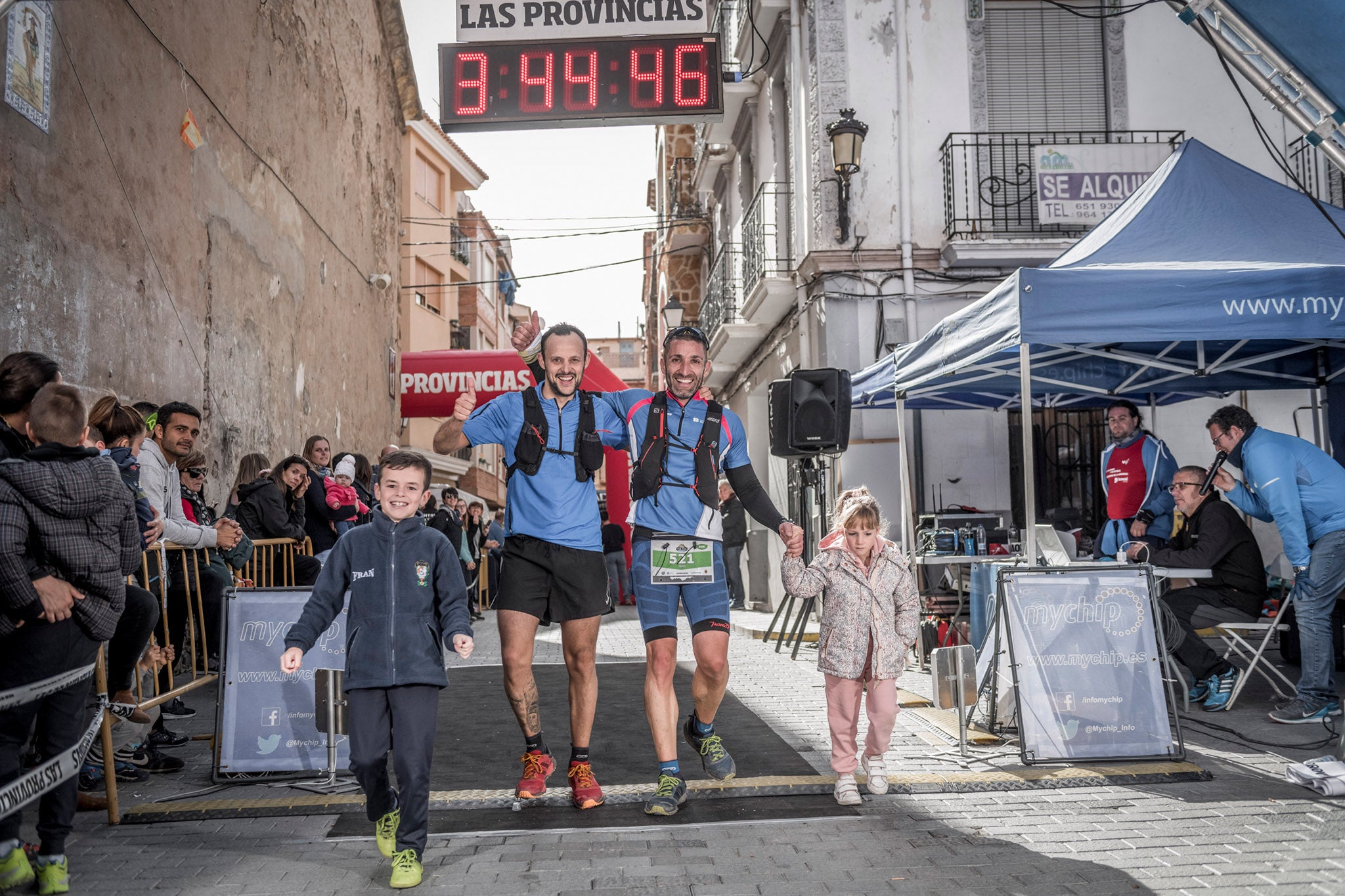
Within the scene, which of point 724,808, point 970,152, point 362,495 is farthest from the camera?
point 970,152

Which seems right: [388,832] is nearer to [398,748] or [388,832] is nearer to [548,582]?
[398,748]

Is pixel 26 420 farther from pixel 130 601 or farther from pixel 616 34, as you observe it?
pixel 616 34

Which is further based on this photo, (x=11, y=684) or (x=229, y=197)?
(x=229, y=197)

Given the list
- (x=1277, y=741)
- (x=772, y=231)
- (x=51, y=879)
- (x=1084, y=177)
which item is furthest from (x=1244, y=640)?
(x=772, y=231)

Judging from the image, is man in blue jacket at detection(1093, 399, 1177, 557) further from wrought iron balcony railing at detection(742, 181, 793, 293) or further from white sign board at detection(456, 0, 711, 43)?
wrought iron balcony railing at detection(742, 181, 793, 293)

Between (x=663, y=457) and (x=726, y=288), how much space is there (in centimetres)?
1499

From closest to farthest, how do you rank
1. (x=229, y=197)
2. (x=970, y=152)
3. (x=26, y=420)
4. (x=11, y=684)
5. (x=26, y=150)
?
(x=11, y=684), (x=26, y=420), (x=26, y=150), (x=229, y=197), (x=970, y=152)

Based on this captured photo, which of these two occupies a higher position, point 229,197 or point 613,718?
point 229,197

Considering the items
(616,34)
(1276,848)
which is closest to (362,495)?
(616,34)

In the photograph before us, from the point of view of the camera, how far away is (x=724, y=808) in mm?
4992

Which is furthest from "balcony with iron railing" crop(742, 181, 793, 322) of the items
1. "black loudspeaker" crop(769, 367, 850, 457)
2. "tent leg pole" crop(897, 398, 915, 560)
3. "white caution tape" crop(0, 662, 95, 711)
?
"white caution tape" crop(0, 662, 95, 711)

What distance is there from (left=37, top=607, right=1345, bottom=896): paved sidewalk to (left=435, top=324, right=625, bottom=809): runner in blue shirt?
2.06ft

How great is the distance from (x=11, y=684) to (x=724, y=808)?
2890mm

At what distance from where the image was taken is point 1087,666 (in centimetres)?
586
